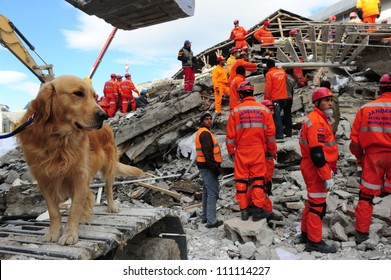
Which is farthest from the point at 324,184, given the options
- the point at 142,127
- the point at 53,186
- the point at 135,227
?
the point at 142,127

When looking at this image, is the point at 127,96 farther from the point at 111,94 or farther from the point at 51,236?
the point at 51,236

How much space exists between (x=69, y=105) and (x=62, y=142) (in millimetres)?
358

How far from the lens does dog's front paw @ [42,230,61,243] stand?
2.97 metres

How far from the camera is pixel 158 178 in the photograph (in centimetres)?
916

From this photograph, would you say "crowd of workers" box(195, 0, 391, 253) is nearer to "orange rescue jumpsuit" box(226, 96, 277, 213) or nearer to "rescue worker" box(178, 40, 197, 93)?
"orange rescue jumpsuit" box(226, 96, 277, 213)

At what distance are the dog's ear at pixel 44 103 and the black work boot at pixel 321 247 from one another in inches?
150

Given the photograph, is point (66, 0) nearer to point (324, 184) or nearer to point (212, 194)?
point (324, 184)

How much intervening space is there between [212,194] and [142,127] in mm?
5544

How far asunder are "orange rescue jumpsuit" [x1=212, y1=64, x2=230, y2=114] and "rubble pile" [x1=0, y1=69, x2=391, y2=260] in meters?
0.54

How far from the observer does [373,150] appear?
4609 millimetres

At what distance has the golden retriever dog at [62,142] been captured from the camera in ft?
9.34

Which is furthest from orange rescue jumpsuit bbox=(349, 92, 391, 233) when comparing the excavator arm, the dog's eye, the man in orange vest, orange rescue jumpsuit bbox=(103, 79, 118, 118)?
orange rescue jumpsuit bbox=(103, 79, 118, 118)

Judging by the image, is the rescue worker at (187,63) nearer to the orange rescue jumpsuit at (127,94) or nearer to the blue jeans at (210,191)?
the orange rescue jumpsuit at (127,94)

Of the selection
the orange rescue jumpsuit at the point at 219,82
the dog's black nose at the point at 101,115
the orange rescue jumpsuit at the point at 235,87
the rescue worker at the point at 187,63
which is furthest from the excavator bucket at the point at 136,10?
the rescue worker at the point at 187,63
